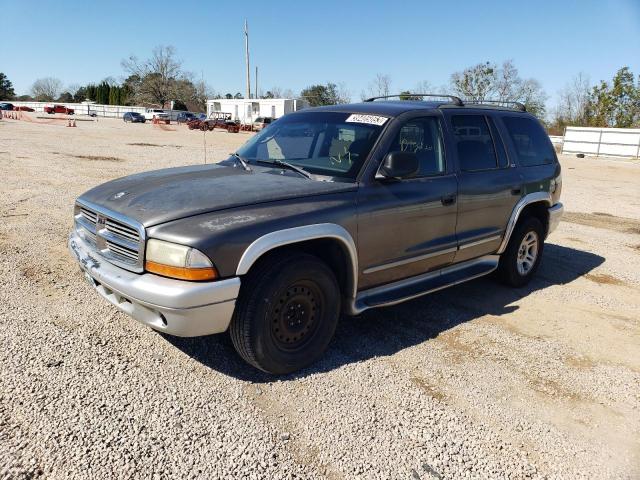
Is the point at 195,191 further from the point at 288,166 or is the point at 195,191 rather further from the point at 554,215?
the point at 554,215

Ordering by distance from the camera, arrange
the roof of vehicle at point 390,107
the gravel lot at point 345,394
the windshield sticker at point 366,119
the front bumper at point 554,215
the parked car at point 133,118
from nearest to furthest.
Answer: the gravel lot at point 345,394 → the windshield sticker at point 366,119 → the roof of vehicle at point 390,107 → the front bumper at point 554,215 → the parked car at point 133,118

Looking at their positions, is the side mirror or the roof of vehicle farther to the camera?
the roof of vehicle

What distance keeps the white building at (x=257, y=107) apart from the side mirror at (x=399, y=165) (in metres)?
54.3

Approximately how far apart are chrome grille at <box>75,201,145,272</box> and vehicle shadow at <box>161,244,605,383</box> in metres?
0.89

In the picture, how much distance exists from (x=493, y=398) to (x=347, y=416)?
1.03 metres

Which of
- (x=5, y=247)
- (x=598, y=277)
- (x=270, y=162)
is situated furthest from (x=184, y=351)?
(x=598, y=277)

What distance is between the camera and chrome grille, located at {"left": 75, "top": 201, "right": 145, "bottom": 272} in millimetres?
3148

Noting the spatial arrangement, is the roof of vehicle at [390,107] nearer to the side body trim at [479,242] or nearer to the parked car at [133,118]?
the side body trim at [479,242]

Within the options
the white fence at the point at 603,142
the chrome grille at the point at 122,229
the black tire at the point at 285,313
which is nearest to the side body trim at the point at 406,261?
the black tire at the point at 285,313

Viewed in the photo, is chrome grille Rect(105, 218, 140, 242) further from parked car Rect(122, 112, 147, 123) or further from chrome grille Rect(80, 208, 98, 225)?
parked car Rect(122, 112, 147, 123)

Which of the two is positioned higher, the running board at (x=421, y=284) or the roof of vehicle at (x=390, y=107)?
the roof of vehicle at (x=390, y=107)

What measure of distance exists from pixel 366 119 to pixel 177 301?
2204 mm

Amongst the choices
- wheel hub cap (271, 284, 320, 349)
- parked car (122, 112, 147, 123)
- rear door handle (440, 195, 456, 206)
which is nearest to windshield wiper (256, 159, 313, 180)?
wheel hub cap (271, 284, 320, 349)

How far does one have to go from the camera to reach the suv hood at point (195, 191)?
320 cm
